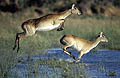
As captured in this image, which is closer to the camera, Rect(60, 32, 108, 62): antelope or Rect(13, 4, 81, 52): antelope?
Rect(60, 32, 108, 62): antelope

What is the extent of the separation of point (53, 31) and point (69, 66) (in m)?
9.56

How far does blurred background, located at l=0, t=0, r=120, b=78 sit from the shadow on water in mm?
431

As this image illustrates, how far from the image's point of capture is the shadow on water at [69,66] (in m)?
9.39

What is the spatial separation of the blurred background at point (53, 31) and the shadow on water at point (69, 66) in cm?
43

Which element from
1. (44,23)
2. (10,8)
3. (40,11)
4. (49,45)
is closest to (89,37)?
(49,45)

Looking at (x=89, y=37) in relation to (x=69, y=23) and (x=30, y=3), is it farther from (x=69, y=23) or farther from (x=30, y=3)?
(x=30, y=3)

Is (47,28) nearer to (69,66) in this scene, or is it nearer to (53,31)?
(69,66)

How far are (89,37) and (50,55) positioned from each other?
173 inches

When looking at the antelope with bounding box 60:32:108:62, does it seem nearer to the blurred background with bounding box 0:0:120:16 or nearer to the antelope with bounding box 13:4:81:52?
the antelope with bounding box 13:4:81:52

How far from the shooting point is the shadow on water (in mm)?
9391

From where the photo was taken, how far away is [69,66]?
33.7 feet

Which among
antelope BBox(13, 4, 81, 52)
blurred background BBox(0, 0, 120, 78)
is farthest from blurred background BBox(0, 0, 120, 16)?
antelope BBox(13, 4, 81, 52)

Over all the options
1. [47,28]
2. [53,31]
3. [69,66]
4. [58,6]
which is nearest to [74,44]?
[47,28]

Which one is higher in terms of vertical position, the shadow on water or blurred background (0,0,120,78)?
blurred background (0,0,120,78)
